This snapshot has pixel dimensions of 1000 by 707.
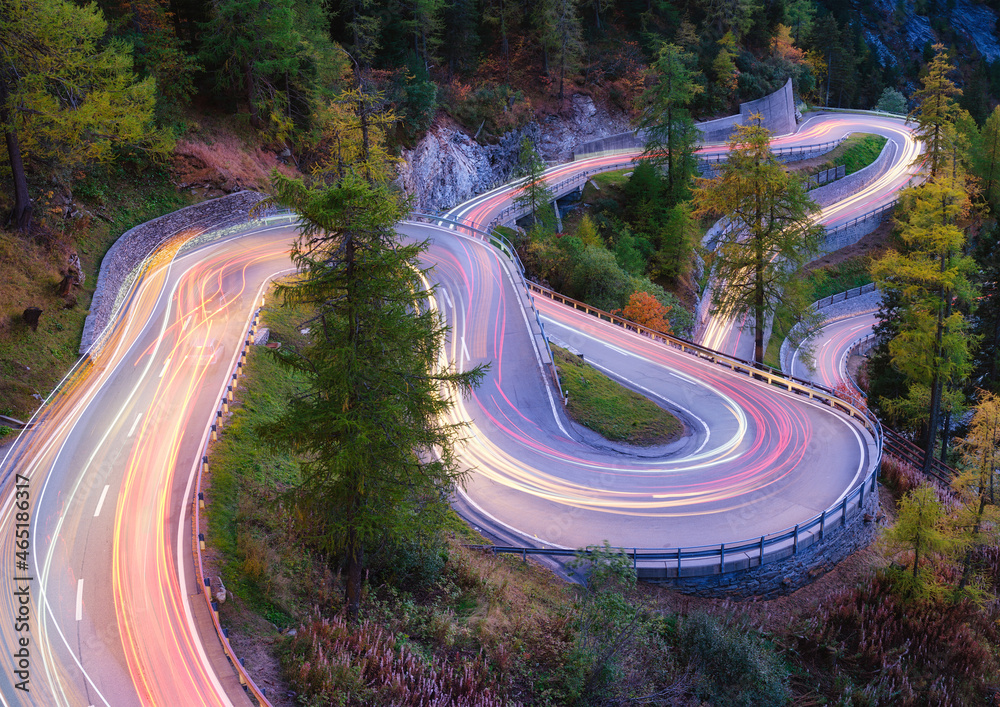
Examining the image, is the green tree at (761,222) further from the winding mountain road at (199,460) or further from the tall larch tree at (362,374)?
the tall larch tree at (362,374)

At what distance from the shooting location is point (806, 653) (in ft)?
53.0

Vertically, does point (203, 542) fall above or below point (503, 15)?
below

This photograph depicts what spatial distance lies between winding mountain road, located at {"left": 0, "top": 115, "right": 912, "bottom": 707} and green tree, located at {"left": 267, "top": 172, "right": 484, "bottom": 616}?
3.50 m

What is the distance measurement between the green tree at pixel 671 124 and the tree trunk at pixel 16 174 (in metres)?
40.1

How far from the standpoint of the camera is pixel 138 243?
28750 mm

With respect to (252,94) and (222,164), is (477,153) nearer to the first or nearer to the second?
(252,94)

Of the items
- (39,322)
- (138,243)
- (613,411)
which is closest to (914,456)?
(613,411)

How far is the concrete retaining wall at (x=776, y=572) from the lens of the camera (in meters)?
16.8

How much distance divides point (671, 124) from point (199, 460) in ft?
142

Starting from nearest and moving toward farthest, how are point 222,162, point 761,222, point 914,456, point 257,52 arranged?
point 914,456
point 761,222
point 222,162
point 257,52

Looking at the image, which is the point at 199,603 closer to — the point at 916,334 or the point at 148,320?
the point at 148,320

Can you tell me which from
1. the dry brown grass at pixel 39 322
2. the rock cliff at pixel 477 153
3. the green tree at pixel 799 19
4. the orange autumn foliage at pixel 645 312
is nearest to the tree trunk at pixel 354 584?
the dry brown grass at pixel 39 322

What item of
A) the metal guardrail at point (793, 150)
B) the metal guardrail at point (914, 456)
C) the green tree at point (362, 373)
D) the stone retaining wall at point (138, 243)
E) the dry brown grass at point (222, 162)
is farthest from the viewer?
the metal guardrail at point (793, 150)

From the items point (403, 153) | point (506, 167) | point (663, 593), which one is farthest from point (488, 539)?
point (506, 167)
